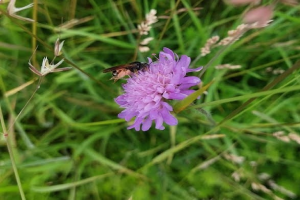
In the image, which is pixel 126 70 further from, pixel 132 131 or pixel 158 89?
pixel 132 131

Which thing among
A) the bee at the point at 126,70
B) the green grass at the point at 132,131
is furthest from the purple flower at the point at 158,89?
the green grass at the point at 132,131

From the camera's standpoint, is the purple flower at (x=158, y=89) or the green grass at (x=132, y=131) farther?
the green grass at (x=132, y=131)

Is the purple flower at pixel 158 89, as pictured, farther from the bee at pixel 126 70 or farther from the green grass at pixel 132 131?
the green grass at pixel 132 131

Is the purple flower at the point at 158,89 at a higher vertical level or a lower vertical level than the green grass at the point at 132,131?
higher

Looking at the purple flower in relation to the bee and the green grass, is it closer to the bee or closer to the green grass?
the bee

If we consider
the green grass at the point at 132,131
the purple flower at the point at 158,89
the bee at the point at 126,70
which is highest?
the bee at the point at 126,70

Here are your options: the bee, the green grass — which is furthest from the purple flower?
the green grass
